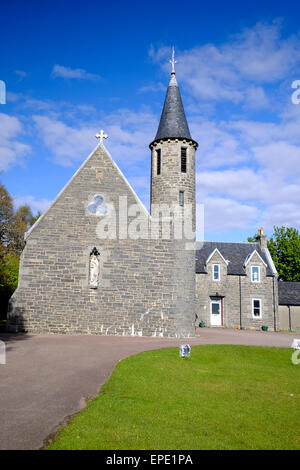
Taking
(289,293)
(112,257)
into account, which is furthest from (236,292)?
(112,257)

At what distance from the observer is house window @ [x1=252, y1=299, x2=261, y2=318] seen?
1373 inches

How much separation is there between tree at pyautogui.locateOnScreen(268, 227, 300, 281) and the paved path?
140 ft

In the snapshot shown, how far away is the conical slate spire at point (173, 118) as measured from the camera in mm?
23188

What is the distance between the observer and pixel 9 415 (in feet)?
21.4

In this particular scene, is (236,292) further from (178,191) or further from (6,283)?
(6,283)

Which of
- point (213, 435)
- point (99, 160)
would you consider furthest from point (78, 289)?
point (213, 435)

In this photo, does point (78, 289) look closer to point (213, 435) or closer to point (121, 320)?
point (121, 320)

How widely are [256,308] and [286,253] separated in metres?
22.4

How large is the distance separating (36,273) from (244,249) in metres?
25.6

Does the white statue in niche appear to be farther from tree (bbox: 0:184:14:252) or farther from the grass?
tree (bbox: 0:184:14:252)

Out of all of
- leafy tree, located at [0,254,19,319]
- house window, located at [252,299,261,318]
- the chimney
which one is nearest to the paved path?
leafy tree, located at [0,254,19,319]

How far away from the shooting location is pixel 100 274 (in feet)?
66.1

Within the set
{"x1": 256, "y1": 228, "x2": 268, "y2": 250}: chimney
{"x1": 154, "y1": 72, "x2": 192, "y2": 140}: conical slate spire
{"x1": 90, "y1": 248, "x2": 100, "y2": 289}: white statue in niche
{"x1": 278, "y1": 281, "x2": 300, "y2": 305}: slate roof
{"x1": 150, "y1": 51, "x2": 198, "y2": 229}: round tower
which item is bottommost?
{"x1": 278, "y1": 281, "x2": 300, "y2": 305}: slate roof

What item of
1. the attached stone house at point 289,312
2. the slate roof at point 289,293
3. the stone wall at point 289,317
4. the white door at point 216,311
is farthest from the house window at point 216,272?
the stone wall at point 289,317
